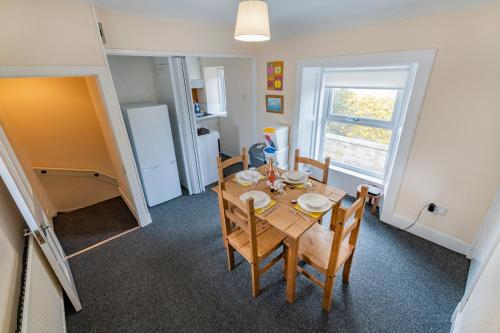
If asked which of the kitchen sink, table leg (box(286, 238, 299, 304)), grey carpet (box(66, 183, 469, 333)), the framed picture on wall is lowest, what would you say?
grey carpet (box(66, 183, 469, 333))

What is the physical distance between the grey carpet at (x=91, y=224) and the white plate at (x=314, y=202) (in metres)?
2.27

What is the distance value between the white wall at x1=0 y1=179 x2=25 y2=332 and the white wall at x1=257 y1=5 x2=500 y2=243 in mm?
3305

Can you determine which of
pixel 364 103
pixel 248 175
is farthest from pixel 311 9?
pixel 248 175

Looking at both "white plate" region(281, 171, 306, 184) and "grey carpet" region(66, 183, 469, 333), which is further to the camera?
"white plate" region(281, 171, 306, 184)

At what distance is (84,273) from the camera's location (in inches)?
85.2

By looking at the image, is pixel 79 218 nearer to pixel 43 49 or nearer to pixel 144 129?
pixel 144 129

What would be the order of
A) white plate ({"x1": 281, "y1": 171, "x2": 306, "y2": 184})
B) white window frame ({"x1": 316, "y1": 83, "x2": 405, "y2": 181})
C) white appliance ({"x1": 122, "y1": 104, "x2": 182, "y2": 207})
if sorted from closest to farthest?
white plate ({"x1": 281, "y1": 171, "x2": 306, "y2": 184}), white window frame ({"x1": 316, "y1": 83, "x2": 405, "y2": 181}), white appliance ({"x1": 122, "y1": 104, "x2": 182, "y2": 207})

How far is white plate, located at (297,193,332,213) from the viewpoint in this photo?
1741 mm

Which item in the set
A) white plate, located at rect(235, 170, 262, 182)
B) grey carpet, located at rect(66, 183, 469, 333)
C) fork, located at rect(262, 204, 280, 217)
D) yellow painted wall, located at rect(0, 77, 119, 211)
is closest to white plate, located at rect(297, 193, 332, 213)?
fork, located at rect(262, 204, 280, 217)

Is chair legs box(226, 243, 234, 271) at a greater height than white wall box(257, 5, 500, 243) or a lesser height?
lesser

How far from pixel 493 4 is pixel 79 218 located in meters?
4.89

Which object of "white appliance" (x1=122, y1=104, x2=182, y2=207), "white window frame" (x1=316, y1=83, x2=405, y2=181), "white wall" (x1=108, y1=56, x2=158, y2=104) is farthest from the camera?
"white wall" (x1=108, y1=56, x2=158, y2=104)

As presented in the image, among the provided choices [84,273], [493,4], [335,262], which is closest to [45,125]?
[84,273]

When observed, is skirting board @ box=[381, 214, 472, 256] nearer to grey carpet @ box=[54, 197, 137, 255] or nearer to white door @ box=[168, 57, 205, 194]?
white door @ box=[168, 57, 205, 194]
